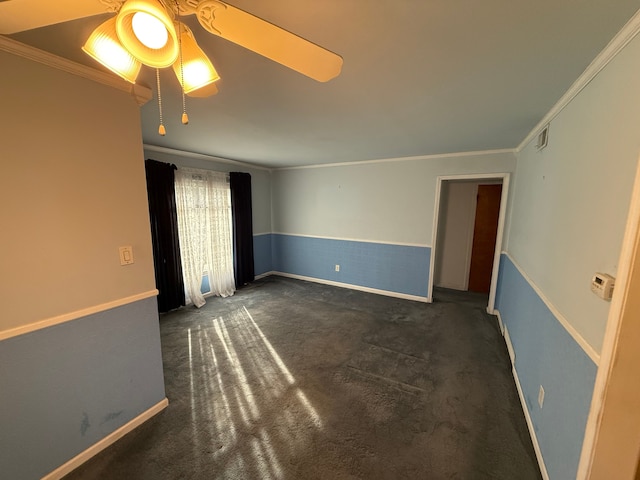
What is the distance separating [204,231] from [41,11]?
136 inches

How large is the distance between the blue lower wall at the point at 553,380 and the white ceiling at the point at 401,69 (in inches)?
56.7

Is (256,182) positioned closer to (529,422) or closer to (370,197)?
(370,197)

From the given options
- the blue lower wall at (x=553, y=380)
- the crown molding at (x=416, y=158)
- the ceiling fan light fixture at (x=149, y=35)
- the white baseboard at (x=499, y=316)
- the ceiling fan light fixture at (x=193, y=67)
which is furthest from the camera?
the crown molding at (x=416, y=158)

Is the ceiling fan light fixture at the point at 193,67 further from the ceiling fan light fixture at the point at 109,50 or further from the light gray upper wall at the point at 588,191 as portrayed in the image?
the light gray upper wall at the point at 588,191

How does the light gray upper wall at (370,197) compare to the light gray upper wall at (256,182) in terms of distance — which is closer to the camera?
the light gray upper wall at (370,197)

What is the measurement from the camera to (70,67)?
134 cm

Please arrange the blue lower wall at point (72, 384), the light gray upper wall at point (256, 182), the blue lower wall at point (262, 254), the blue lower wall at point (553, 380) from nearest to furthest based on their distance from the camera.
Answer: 1. the blue lower wall at point (553, 380)
2. the blue lower wall at point (72, 384)
3. the light gray upper wall at point (256, 182)
4. the blue lower wall at point (262, 254)

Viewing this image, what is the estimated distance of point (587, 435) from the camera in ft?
3.37

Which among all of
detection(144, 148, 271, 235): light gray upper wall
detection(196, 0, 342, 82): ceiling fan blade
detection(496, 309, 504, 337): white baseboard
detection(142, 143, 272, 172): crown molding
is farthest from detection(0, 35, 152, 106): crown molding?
detection(496, 309, 504, 337): white baseboard

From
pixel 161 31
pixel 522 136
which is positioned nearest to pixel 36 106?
pixel 161 31

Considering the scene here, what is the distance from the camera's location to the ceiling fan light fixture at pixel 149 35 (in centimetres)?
70

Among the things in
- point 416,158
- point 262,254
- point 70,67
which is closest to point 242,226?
point 262,254

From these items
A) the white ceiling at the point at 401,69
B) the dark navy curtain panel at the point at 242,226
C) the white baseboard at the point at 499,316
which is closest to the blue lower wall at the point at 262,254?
the dark navy curtain panel at the point at 242,226

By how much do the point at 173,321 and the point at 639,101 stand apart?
4293 mm
